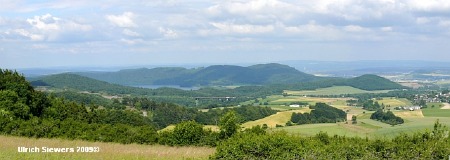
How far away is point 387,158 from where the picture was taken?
13.8 metres

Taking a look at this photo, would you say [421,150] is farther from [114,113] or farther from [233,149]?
[114,113]

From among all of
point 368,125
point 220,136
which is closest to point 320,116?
point 368,125

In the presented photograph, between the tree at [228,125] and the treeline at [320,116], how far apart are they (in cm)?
6374

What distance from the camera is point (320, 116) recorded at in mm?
103438

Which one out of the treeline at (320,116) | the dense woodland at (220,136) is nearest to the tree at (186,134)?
the dense woodland at (220,136)

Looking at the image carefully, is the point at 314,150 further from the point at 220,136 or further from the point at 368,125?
the point at 368,125

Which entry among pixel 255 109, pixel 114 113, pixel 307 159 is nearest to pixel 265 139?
pixel 307 159

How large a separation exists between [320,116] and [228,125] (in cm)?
8141

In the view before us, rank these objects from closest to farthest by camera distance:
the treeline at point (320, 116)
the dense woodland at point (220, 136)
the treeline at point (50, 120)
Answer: the dense woodland at point (220, 136), the treeline at point (50, 120), the treeline at point (320, 116)

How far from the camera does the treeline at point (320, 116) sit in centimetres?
9081

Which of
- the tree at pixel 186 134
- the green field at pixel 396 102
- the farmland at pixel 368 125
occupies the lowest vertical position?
the green field at pixel 396 102

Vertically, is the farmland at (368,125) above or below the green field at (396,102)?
above

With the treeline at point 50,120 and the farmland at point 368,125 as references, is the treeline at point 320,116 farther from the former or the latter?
the treeline at point 50,120

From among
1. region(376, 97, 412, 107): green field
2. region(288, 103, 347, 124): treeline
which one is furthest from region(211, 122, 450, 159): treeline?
region(376, 97, 412, 107): green field
